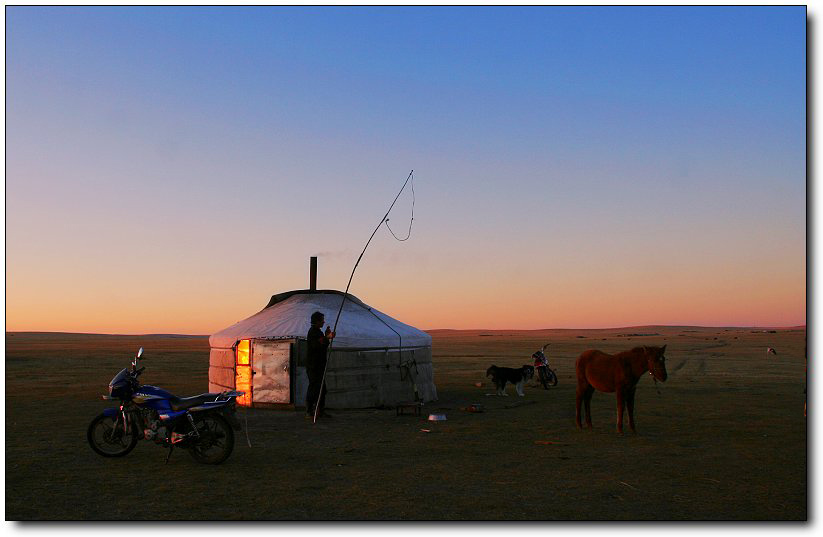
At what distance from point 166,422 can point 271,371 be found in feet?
22.5

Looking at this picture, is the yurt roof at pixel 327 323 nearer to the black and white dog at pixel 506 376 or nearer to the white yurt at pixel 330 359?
the white yurt at pixel 330 359

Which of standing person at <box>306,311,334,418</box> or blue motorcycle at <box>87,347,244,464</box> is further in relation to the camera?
standing person at <box>306,311,334,418</box>

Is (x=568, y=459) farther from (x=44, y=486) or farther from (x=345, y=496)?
(x=44, y=486)

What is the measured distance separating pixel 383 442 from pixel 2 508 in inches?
257

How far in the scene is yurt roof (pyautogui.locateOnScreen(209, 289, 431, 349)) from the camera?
1720 centimetres

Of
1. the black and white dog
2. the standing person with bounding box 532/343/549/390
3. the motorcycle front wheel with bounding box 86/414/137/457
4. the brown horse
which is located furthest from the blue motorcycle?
the standing person with bounding box 532/343/549/390

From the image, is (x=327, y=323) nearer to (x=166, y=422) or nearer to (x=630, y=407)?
(x=630, y=407)

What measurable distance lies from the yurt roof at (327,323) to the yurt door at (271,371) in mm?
269

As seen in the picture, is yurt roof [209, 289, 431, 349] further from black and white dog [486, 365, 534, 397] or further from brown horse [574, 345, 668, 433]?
brown horse [574, 345, 668, 433]

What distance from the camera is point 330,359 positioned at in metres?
16.6

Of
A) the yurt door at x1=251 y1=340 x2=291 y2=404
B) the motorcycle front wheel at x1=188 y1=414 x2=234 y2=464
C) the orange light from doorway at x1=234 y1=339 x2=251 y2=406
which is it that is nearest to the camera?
the motorcycle front wheel at x1=188 y1=414 x2=234 y2=464

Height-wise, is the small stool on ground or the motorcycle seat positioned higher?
the motorcycle seat

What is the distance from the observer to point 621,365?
12594 millimetres

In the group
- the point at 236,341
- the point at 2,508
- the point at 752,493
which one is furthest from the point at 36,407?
the point at 752,493
